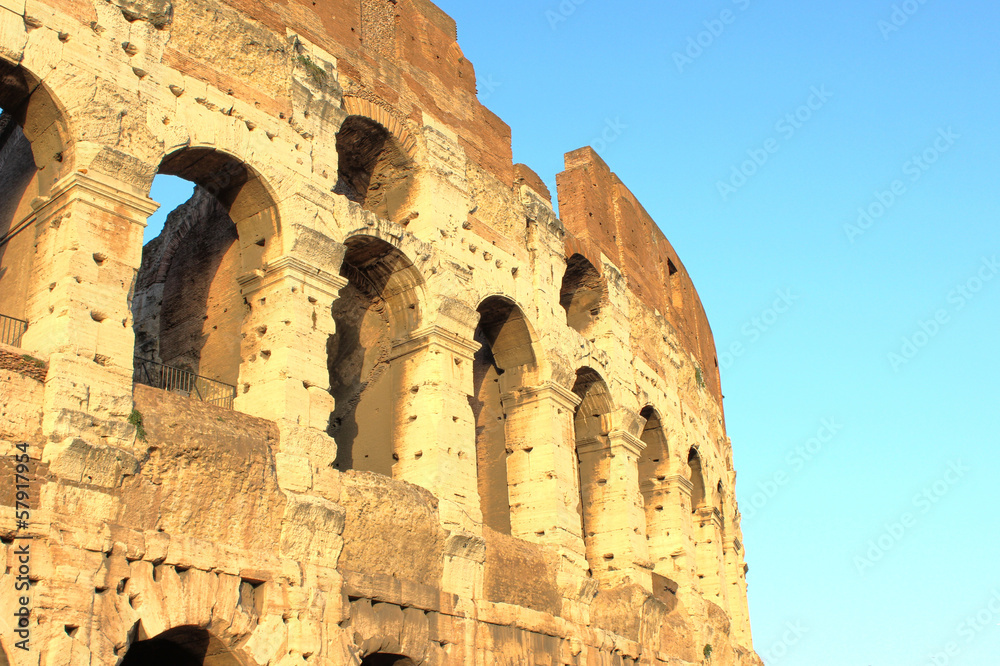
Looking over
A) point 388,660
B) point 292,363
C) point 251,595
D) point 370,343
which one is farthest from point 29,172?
point 388,660

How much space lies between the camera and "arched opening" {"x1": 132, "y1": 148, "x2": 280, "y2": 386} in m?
10.3

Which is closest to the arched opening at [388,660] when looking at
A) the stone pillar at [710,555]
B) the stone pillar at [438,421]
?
the stone pillar at [438,421]

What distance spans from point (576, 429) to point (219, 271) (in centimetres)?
573

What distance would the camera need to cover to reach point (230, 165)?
10117mm

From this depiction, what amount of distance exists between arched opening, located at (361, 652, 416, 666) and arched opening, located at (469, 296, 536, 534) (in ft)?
10.4

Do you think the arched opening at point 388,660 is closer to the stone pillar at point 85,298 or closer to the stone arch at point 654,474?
the stone pillar at point 85,298

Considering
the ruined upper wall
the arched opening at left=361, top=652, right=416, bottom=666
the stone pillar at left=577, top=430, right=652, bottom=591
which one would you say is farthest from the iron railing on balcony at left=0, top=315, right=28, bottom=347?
the stone pillar at left=577, top=430, right=652, bottom=591

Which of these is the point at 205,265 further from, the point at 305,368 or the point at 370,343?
the point at 305,368

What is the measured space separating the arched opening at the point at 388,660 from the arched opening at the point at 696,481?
31.0 ft

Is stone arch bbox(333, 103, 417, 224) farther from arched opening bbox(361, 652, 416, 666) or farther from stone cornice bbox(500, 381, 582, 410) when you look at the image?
arched opening bbox(361, 652, 416, 666)

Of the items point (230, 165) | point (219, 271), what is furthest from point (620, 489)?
point (230, 165)

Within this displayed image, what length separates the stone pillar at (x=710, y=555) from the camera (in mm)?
18375

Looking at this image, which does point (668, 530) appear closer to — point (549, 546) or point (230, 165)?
point (549, 546)

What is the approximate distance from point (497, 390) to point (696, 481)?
663 centimetres
